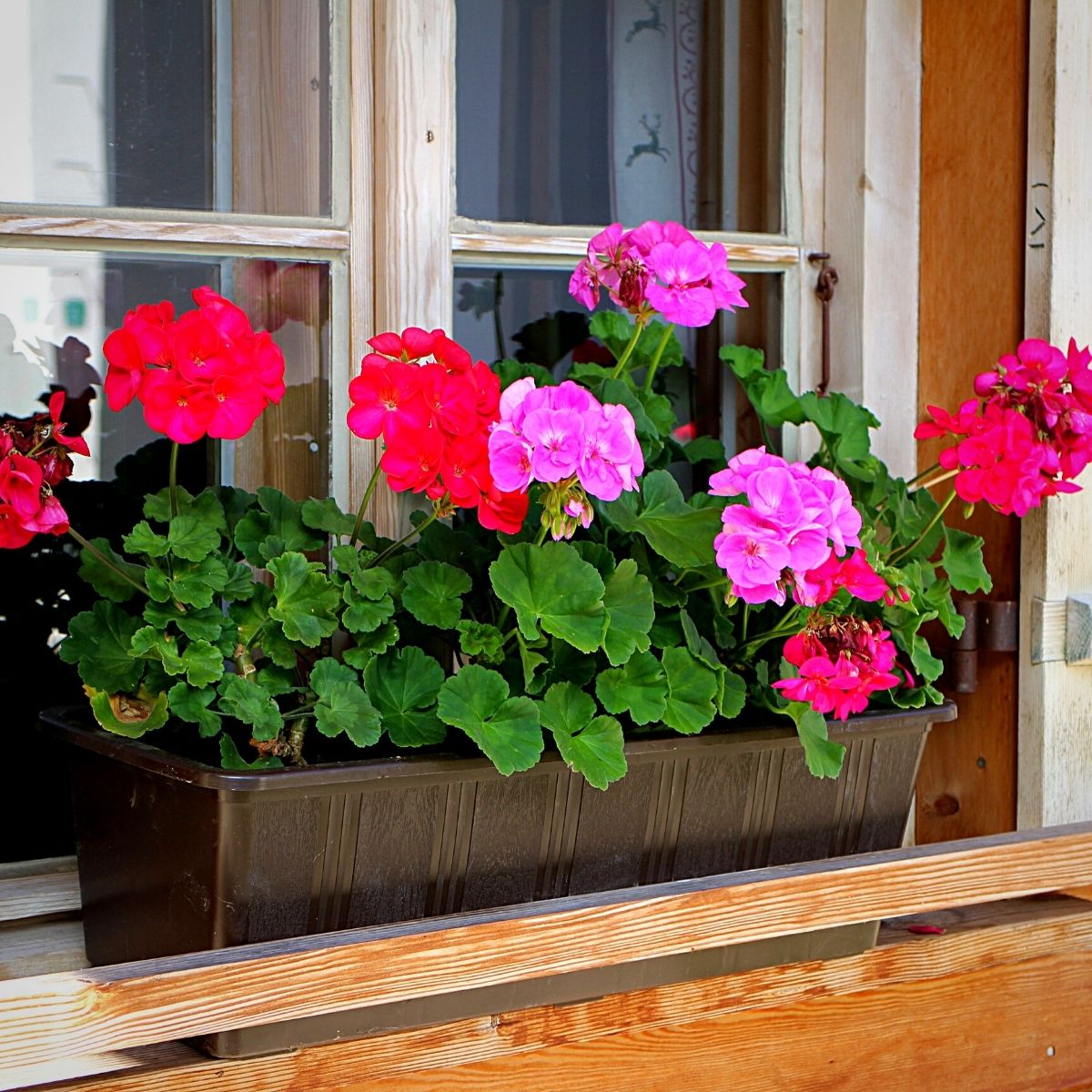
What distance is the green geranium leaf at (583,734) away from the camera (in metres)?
1.07

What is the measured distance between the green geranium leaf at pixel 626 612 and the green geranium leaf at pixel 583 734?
0.05 meters

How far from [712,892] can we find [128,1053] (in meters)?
0.49

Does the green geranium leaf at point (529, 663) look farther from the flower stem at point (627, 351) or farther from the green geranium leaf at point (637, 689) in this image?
the flower stem at point (627, 351)

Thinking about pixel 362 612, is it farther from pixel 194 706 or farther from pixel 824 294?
pixel 824 294

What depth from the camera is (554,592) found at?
1095mm

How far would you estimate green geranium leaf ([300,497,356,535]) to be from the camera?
119 cm

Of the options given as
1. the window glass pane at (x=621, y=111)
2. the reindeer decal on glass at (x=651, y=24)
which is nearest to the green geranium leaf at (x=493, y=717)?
the window glass pane at (x=621, y=111)

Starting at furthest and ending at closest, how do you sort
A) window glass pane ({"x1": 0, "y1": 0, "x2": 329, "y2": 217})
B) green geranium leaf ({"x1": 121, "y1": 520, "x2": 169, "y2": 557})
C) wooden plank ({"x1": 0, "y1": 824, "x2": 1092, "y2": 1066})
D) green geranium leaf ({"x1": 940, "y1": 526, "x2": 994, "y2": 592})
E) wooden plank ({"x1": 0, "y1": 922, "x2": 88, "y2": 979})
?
green geranium leaf ({"x1": 940, "y1": 526, "x2": 994, "y2": 592}) → window glass pane ({"x1": 0, "y1": 0, "x2": 329, "y2": 217}) → wooden plank ({"x1": 0, "y1": 922, "x2": 88, "y2": 979}) → green geranium leaf ({"x1": 121, "y1": 520, "x2": 169, "y2": 557}) → wooden plank ({"x1": 0, "y1": 824, "x2": 1092, "y2": 1066})

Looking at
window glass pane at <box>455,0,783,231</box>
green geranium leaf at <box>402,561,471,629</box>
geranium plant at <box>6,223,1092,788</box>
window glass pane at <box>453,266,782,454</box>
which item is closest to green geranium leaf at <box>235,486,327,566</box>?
geranium plant at <box>6,223,1092,788</box>

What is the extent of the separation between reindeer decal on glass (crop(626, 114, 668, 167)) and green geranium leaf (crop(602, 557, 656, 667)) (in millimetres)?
601

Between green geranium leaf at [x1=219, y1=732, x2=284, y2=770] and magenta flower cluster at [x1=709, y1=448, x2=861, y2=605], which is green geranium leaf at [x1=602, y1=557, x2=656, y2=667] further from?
green geranium leaf at [x1=219, y1=732, x2=284, y2=770]

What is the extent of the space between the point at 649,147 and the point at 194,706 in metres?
0.85

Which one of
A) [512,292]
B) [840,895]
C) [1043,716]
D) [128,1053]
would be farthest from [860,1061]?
[512,292]

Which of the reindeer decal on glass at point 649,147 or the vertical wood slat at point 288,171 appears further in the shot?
the reindeer decal on glass at point 649,147
